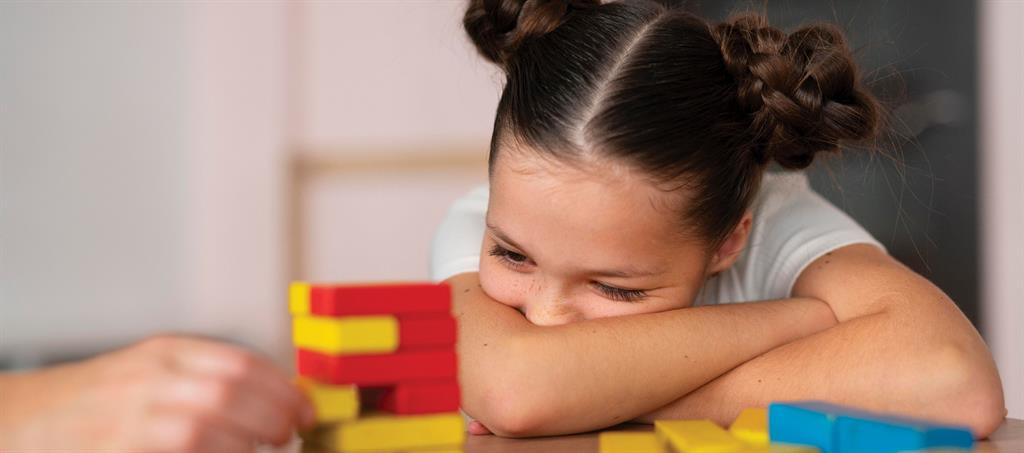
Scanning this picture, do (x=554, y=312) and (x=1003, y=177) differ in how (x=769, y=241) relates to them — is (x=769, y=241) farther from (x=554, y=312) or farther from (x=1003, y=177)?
(x=1003, y=177)

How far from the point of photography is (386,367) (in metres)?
0.66

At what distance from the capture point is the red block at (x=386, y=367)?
647 mm

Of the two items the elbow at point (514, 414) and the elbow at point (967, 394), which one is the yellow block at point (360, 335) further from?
the elbow at point (967, 394)

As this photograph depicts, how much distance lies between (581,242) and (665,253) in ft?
0.36

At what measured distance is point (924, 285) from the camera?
1078mm

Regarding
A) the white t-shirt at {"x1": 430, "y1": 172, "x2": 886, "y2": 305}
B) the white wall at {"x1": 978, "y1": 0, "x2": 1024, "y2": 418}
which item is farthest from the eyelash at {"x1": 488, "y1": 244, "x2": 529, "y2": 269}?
the white wall at {"x1": 978, "y1": 0, "x2": 1024, "y2": 418}

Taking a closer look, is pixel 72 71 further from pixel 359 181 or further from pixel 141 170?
pixel 359 181

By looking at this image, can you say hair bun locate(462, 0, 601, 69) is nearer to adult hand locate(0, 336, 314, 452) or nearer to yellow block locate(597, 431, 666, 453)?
yellow block locate(597, 431, 666, 453)

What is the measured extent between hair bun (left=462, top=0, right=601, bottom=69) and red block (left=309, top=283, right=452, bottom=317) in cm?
57

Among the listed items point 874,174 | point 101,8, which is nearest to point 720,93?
point 874,174

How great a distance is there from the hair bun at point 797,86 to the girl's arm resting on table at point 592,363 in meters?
0.21

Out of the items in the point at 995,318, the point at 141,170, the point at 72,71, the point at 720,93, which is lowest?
the point at 995,318

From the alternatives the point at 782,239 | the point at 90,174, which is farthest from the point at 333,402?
the point at 90,174

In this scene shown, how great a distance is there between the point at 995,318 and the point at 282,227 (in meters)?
2.14
